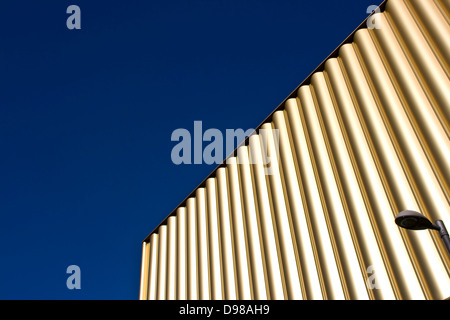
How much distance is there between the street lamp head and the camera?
15.8ft

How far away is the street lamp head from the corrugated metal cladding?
1.43 m

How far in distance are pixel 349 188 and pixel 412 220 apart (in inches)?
119

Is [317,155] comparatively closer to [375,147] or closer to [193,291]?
[375,147]

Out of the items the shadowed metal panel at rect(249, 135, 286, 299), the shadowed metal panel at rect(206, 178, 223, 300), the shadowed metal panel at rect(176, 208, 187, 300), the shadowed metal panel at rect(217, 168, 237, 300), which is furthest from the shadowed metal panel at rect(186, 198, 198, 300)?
the shadowed metal panel at rect(249, 135, 286, 299)

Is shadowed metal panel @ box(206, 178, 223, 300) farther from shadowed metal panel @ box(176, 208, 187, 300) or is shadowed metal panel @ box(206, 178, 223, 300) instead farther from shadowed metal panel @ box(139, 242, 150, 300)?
shadowed metal panel @ box(139, 242, 150, 300)

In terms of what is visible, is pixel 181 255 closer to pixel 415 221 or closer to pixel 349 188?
pixel 349 188

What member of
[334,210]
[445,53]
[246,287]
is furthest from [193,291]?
[445,53]

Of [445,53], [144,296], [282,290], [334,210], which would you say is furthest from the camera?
[144,296]

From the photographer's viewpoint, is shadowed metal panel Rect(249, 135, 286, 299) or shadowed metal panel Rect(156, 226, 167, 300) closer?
shadowed metal panel Rect(249, 135, 286, 299)

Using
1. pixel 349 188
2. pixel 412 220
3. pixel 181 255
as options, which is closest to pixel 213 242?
pixel 181 255

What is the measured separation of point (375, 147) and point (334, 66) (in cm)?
294

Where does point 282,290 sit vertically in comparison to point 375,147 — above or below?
below

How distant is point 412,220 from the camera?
488 centimetres

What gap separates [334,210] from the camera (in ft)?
26.2
